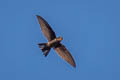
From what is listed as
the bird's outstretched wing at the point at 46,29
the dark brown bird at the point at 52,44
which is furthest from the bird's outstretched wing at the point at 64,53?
the bird's outstretched wing at the point at 46,29

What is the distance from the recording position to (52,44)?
14.2 metres

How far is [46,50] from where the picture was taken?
46.5ft

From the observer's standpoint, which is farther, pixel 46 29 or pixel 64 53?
pixel 64 53

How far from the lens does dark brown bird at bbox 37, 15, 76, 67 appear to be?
46.4 ft

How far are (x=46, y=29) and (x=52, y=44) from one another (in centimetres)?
82

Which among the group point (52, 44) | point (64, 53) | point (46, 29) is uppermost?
point (46, 29)

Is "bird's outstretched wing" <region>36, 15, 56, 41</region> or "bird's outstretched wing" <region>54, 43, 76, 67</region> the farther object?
"bird's outstretched wing" <region>54, 43, 76, 67</region>

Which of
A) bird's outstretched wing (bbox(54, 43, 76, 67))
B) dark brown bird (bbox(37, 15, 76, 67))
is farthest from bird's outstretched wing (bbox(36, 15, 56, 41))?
bird's outstretched wing (bbox(54, 43, 76, 67))

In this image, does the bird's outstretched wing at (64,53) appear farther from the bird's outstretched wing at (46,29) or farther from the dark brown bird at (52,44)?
the bird's outstretched wing at (46,29)

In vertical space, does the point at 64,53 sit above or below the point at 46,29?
below

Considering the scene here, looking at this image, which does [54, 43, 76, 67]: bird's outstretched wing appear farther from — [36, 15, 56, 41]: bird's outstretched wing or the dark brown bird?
[36, 15, 56, 41]: bird's outstretched wing

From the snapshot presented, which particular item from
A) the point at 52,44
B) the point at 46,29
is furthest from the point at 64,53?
the point at 46,29

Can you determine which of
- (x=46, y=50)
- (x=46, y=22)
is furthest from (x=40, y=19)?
(x=46, y=50)

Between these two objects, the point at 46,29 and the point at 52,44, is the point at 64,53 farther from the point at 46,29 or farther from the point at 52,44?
the point at 46,29
